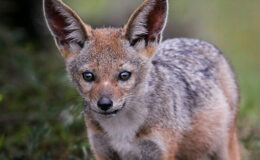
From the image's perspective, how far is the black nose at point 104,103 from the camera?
18.0 ft

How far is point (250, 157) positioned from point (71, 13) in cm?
442

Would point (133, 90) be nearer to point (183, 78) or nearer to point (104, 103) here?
point (104, 103)

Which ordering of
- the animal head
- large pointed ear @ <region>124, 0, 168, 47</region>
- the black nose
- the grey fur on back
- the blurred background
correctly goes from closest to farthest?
the black nose → the animal head → large pointed ear @ <region>124, 0, 168, 47</region> → the grey fur on back → the blurred background

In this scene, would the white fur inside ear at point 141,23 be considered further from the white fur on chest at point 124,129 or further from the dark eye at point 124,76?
the white fur on chest at point 124,129

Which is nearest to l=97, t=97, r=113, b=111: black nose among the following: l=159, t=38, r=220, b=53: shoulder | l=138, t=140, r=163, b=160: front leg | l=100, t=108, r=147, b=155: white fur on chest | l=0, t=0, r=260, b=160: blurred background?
l=100, t=108, r=147, b=155: white fur on chest

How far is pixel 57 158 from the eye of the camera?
7883 millimetres

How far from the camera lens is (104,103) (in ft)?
18.0

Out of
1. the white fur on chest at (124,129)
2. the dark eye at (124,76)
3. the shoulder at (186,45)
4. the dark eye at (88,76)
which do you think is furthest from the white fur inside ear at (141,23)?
the shoulder at (186,45)

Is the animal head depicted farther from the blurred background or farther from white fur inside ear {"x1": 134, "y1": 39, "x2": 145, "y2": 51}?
the blurred background

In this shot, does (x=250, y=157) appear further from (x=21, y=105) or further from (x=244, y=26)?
Result: (x=244, y=26)

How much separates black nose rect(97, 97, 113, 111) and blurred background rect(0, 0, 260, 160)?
1430 mm

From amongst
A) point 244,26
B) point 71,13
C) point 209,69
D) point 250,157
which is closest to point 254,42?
point 244,26

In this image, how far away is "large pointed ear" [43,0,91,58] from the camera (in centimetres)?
604

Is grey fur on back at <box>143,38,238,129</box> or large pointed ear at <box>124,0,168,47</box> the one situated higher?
large pointed ear at <box>124,0,168,47</box>
